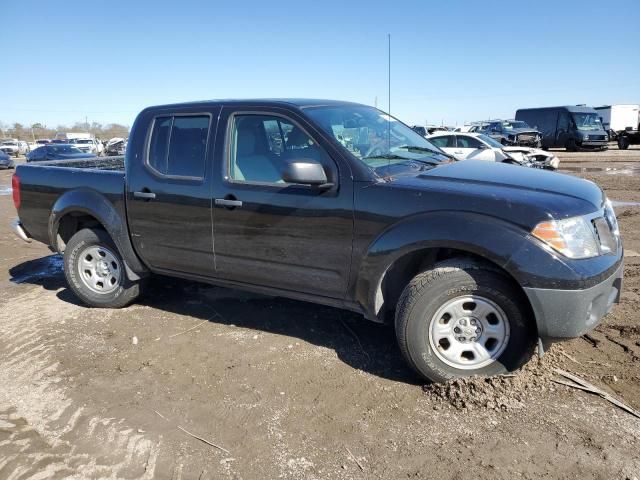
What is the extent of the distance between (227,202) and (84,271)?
2.07 meters

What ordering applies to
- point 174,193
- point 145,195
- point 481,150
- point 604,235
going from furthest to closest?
1. point 481,150
2. point 145,195
3. point 174,193
4. point 604,235

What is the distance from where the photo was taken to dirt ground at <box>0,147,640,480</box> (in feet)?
8.76

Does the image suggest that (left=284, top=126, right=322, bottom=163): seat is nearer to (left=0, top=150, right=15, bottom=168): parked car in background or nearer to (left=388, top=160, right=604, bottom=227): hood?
(left=388, top=160, right=604, bottom=227): hood

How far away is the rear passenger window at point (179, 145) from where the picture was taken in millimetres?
4070

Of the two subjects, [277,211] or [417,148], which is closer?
[277,211]

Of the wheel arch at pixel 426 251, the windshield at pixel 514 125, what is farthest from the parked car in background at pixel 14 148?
the wheel arch at pixel 426 251

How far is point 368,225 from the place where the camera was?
3346 millimetres

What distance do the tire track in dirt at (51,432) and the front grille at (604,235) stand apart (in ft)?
9.42

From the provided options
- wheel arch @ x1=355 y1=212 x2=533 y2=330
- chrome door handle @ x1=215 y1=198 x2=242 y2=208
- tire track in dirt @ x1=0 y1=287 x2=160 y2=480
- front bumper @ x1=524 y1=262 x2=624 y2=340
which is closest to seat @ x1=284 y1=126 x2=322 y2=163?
chrome door handle @ x1=215 y1=198 x2=242 y2=208

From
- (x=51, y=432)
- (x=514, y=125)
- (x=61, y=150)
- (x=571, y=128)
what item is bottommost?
(x=51, y=432)

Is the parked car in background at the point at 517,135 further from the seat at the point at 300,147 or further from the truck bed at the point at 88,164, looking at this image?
the seat at the point at 300,147

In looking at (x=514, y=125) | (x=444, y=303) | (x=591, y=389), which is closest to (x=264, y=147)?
(x=444, y=303)

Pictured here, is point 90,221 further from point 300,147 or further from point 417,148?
point 417,148

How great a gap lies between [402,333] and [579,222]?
1.25 m
